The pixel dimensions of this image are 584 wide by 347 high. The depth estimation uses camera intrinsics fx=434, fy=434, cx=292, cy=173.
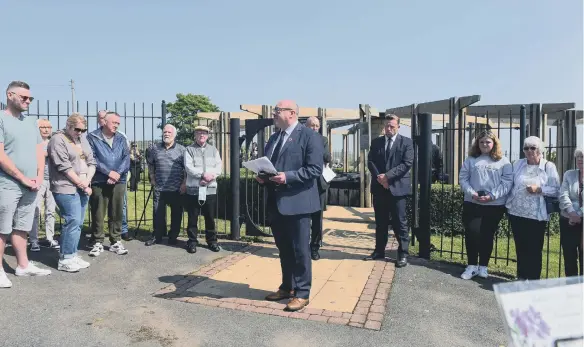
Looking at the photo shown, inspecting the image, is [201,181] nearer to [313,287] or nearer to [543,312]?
[313,287]

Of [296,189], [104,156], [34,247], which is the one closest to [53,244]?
[34,247]

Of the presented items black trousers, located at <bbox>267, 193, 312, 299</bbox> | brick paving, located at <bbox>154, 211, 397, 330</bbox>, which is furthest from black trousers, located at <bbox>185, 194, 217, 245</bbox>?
black trousers, located at <bbox>267, 193, 312, 299</bbox>

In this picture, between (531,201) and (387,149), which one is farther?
(387,149)

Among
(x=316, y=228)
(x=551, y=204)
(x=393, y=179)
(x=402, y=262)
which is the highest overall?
(x=393, y=179)

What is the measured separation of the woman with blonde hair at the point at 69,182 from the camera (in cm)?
495

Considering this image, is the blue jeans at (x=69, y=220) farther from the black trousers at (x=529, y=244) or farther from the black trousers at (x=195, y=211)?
the black trousers at (x=529, y=244)

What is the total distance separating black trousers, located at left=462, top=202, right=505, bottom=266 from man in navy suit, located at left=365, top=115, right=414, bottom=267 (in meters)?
0.76

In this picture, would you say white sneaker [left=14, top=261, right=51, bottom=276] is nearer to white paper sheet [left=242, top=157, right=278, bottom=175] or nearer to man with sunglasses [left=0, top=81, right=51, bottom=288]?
man with sunglasses [left=0, top=81, right=51, bottom=288]

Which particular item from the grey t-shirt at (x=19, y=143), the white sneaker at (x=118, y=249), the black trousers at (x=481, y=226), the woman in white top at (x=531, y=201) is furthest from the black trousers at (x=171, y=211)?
the woman in white top at (x=531, y=201)

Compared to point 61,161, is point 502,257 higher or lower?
lower

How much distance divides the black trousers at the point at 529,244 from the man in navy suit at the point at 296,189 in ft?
7.44

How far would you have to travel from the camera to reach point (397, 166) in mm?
5375

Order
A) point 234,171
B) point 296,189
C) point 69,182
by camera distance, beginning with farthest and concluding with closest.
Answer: point 234,171 → point 69,182 → point 296,189

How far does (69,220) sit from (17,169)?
855mm
